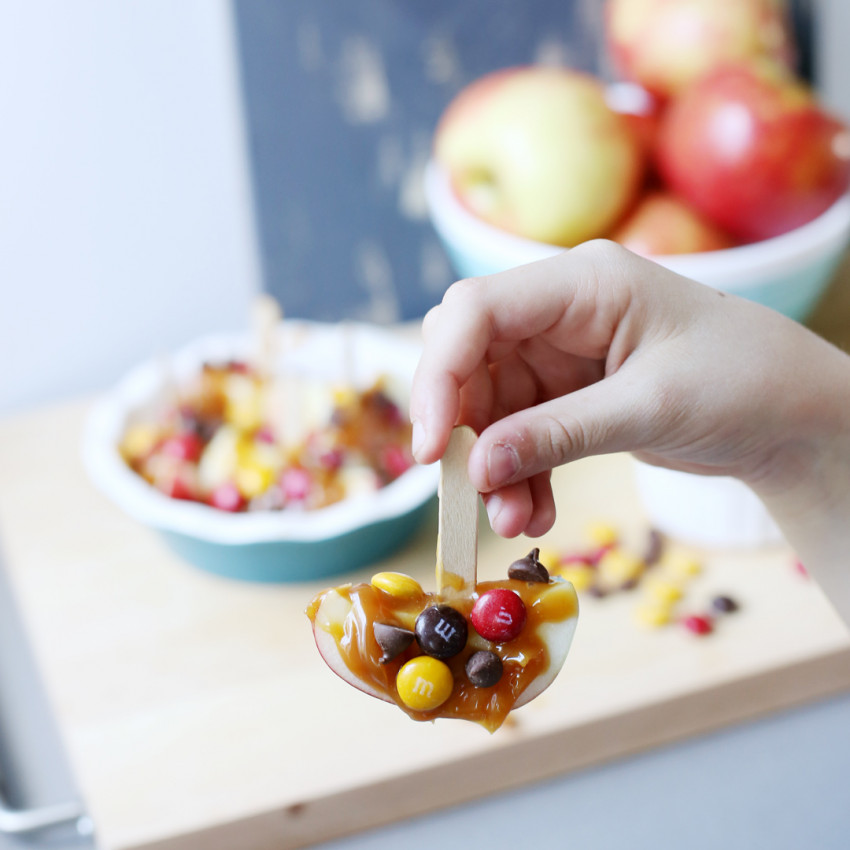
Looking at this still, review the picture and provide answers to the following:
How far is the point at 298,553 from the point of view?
781 millimetres

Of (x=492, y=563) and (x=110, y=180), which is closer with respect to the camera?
(x=492, y=563)

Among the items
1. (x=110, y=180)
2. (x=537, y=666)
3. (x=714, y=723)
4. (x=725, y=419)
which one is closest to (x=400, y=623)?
(x=537, y=666)

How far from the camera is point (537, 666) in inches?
17.3

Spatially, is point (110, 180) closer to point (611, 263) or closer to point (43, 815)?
point (43, 815)

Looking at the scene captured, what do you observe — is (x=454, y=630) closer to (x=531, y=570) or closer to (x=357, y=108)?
(x=531, y=570)

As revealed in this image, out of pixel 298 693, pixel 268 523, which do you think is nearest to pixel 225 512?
pixel 268 523

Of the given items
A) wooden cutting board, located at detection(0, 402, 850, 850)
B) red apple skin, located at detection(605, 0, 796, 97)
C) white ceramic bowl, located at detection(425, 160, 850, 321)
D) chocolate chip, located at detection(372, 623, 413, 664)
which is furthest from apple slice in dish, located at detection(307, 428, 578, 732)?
red apple skin, located at detection(605, 0, 796, 97)

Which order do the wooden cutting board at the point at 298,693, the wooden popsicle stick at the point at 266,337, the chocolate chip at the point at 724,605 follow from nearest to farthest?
1. the wooden cutting board at the point at 298,693
2. the chocolate chip at the point at 724,605
3. the wooden popsicle stick at the point at 266,337

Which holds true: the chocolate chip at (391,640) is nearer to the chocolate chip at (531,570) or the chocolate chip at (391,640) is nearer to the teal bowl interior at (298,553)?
the chocolate chip at (531,570)

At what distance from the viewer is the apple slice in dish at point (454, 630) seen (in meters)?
0.41

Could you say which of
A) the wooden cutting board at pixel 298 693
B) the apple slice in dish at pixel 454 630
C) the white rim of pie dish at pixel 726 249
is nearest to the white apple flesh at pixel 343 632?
the apple slice in dish at pixel 454 630

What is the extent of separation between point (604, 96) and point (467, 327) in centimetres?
51

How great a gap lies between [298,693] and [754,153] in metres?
0.54

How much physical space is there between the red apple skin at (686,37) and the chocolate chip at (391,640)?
0.67 m
